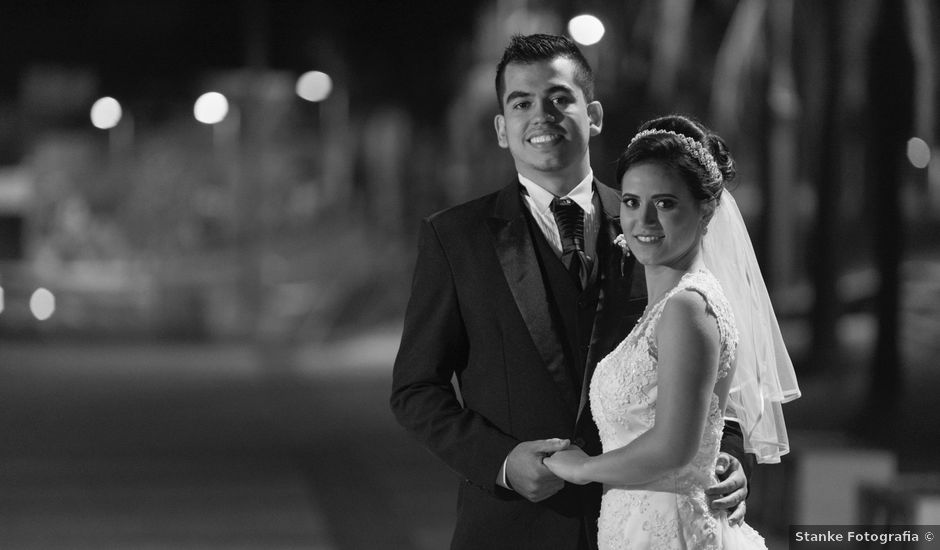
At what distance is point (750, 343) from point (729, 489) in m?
0.49

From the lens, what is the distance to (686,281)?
136 inches

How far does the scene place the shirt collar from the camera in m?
3.85

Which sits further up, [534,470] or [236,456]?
[534,470]

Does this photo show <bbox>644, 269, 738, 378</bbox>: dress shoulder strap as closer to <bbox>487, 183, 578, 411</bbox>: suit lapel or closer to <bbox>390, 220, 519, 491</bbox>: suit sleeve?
<bbox>487, 183, 578, 411</bbox>: suit lapel

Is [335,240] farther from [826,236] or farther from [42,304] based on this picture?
[826,236]

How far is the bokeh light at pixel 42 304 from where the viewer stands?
35344mm

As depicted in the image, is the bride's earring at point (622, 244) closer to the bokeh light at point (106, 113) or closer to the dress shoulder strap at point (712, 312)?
the dress shoulder strap at point (712, 312)

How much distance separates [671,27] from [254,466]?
11697 millimetres

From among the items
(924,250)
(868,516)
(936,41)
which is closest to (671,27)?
(936,41)

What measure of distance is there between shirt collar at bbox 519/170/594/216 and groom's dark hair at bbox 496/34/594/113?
219 millimetres

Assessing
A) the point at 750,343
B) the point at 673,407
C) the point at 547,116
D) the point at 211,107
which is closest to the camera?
the point at 673,407

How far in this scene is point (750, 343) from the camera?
3.98 metres

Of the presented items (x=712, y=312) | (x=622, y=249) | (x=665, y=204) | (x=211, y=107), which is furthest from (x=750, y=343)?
(x=211, y=107)

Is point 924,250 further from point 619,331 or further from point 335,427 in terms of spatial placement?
point 619,331
